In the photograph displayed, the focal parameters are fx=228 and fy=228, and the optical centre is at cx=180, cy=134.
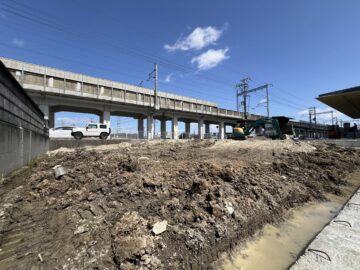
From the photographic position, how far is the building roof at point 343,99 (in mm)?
26828

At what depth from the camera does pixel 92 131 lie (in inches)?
989

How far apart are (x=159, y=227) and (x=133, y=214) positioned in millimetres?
534

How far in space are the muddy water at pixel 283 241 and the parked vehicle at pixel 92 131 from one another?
74.9 ft

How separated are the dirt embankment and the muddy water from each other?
0.71 ft

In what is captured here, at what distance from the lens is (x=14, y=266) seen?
105 inches

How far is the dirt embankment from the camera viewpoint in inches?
116

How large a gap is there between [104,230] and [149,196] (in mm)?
1421

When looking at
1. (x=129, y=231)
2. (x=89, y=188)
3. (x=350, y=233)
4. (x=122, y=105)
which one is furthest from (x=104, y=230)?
(x=122, y=105)

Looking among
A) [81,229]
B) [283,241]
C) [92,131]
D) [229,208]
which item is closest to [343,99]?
[92,131]

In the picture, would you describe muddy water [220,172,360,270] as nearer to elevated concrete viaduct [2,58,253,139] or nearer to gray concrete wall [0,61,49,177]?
gray concrete wall [0,61,49,177]

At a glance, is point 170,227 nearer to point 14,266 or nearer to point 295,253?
point 14,266

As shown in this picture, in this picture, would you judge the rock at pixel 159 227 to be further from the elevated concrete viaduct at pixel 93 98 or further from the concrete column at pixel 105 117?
the concrete column at pixel 105 117

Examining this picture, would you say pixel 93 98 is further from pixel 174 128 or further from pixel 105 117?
pixel 174 128

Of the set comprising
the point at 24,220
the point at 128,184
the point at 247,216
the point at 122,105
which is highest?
the point at 122,105
